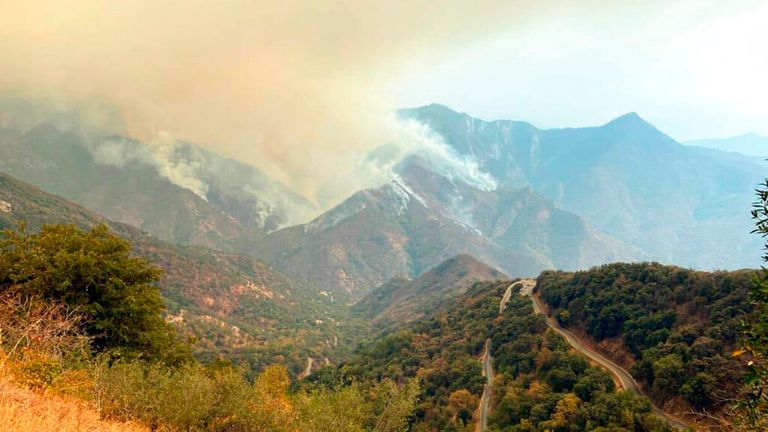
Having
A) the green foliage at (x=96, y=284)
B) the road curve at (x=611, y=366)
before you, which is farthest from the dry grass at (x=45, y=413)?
the road curve at (x=611, y=366)

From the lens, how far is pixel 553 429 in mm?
60656

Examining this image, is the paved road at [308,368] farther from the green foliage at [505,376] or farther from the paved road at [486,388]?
Result: the paved road at [486,388]

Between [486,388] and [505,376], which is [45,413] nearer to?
[505,376]

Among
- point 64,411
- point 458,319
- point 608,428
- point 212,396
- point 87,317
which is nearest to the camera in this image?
point 64,411

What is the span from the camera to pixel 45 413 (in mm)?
14797

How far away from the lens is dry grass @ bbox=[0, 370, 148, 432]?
39.3ft

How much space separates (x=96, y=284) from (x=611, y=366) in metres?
81.4

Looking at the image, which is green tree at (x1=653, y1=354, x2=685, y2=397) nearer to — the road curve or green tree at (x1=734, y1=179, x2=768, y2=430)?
the road curve

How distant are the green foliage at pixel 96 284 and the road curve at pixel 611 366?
5829 centimetres

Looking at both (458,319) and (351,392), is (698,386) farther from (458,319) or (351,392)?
(458,319)

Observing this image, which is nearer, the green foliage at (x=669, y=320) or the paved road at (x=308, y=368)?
the green foliage at (x=669, y=320)

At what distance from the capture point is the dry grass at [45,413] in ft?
39.3

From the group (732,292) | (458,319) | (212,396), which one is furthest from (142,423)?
(458,319)

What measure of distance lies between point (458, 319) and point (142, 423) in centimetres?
13378
